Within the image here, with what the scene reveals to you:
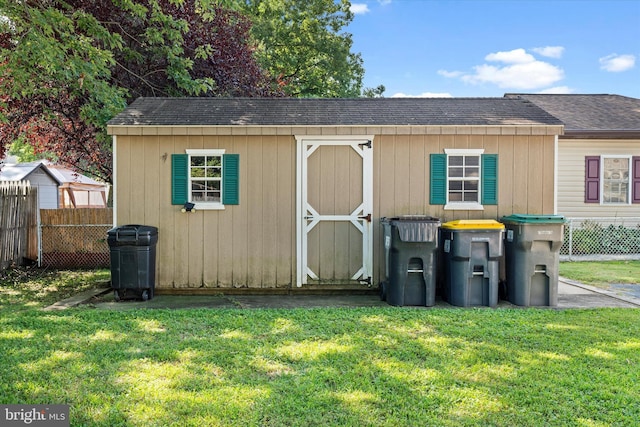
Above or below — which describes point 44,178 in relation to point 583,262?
above

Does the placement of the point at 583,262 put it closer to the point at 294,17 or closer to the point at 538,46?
the point at 538,46

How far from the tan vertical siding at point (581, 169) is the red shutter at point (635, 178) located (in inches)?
5.7

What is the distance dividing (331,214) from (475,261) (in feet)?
7.15

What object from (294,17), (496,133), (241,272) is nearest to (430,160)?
(496,133)

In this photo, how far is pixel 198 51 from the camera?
9289 mm

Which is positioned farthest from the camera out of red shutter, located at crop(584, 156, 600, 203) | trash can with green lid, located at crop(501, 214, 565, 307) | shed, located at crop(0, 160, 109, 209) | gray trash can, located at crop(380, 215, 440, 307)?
shed, located at crop(0, 160, 109, 209)

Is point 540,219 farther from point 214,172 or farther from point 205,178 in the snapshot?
point 205,178

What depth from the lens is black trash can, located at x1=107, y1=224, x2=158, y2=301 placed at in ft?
19.9

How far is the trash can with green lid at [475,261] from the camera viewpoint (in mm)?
5809

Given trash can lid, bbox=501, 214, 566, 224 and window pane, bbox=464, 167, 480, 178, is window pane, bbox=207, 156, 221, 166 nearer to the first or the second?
window pane, bbox=464, 167, 480, 178

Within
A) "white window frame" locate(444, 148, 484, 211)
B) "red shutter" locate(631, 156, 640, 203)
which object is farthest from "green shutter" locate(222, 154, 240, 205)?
"red shutter" locate(631, 156, 640, 203)

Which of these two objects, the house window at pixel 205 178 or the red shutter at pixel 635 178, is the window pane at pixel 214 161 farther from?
the red shutter at pixel 635 178

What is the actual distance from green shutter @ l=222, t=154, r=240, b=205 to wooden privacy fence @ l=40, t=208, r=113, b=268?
429cm

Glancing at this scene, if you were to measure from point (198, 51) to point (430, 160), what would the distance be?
574 cm
